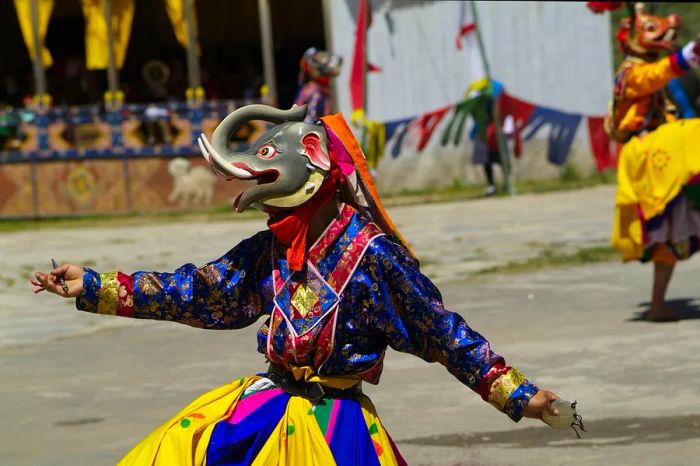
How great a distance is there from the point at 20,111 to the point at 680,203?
43.1 ft

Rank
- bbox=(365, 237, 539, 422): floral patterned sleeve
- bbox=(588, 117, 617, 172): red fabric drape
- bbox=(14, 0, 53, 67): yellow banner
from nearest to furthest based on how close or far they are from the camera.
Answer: bbox=(365, 237, 539, 422): floral patterned sleeve → bbox=(588, 117, 617, 172): red fabric drape → bbox=(14, 0, 53, 67): yellow banner

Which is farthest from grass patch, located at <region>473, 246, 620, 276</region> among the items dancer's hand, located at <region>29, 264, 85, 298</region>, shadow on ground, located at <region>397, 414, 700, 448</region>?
dancer's hand, located at <region>29, 264, 85, 298</region>

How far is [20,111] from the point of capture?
19.7 metres

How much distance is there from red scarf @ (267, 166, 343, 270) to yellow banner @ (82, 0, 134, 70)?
52.3ft

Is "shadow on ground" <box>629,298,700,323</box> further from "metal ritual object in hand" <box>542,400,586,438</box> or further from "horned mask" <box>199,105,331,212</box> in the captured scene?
"horned mask" <box>199,105,331,212</box>

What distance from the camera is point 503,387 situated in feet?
12.7

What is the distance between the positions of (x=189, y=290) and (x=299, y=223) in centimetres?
41

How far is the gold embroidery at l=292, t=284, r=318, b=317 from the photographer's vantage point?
3906 millimetres

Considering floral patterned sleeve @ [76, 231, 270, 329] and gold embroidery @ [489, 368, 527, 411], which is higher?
floral patterned sleeve @ [76, 231, 270, 329]

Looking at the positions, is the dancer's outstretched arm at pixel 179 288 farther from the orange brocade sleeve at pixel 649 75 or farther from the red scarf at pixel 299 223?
the orange brocade sleeve at pixel 649 75

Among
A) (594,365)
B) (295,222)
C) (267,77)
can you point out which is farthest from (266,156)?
(267,77)

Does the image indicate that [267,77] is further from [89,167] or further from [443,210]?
[443,210]

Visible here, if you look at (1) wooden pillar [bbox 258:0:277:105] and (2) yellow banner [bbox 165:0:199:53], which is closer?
(1) wooden pillar [bbox 258:0:277:105]

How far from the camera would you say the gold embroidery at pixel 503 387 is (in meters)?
3.85
